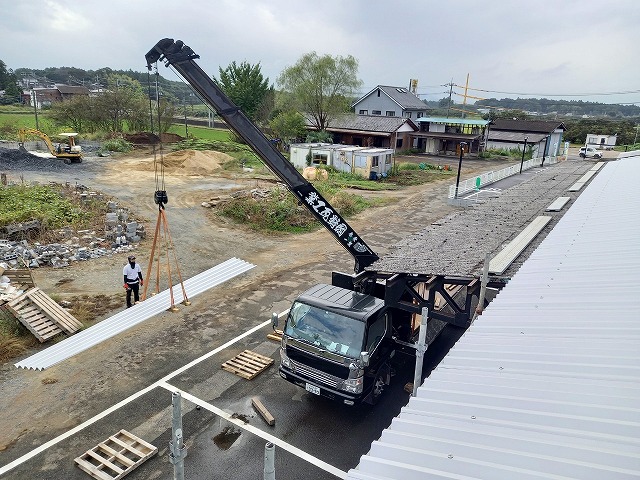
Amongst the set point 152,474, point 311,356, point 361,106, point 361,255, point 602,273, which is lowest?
point 152,474

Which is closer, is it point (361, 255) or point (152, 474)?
point (152, 474)

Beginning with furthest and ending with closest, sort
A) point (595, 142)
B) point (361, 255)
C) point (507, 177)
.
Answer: point (595, 142)
point (507, 177)
point (361, 255)

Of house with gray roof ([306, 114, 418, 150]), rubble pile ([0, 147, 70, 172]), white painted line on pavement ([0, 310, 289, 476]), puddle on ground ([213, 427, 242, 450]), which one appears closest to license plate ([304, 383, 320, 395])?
puddle on ground ([213, 427, 242, 450])

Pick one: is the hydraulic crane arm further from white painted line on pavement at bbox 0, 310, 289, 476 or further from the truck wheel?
white painted line on pavement at bbox 0, 310, 289, 476

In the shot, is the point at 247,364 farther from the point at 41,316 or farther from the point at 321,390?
the point at 41,316

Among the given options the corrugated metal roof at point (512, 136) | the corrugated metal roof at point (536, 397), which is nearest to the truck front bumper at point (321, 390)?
the corrugated metal roof at point (536, 397)

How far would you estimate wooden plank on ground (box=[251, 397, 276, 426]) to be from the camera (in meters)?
8.12

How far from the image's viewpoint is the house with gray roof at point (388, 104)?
60.9m

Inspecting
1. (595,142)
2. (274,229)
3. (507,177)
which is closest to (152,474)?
(274,229)

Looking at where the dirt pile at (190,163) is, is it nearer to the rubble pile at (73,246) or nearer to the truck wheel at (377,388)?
the rubble pile at (73,246)

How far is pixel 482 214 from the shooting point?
14.0 meters

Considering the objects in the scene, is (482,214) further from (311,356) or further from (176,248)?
(176,248)

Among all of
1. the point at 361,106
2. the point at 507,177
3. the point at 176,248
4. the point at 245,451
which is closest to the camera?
the point at 245,451

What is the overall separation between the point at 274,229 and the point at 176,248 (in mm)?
4998
